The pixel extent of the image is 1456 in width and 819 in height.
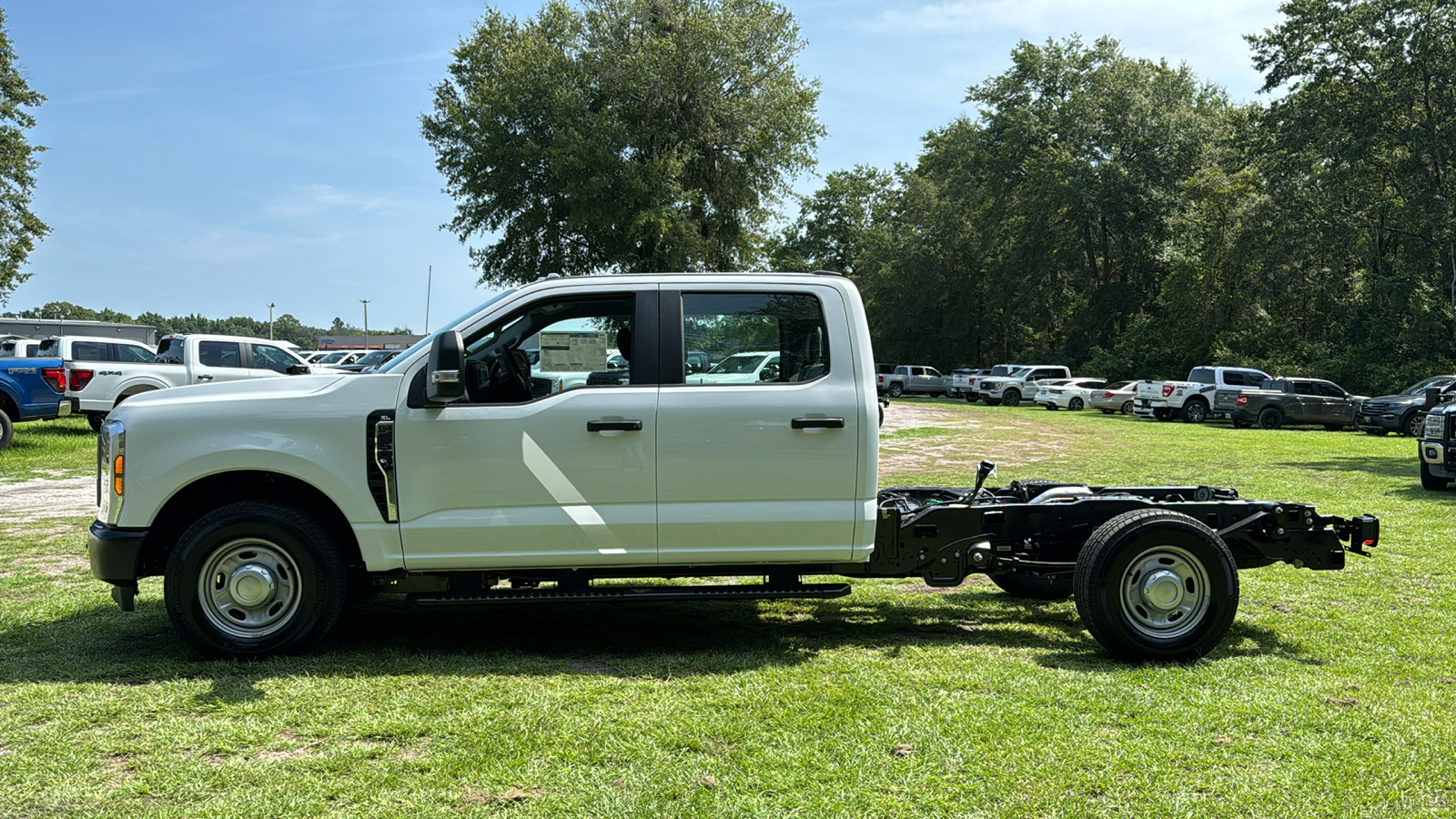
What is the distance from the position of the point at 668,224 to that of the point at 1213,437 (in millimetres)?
19187

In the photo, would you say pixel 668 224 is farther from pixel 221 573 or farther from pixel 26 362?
pixel 221 573

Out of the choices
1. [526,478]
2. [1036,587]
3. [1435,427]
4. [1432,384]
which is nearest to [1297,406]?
[1432,384]

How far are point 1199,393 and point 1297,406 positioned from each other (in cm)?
319

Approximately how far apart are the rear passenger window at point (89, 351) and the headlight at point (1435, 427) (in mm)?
21579

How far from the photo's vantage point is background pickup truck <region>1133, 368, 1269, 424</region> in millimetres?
31766

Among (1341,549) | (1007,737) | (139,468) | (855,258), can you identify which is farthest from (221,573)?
(855,258)

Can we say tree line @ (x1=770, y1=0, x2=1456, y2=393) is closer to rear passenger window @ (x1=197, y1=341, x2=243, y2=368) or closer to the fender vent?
rear passenger window @ (x1=197, y1=341, x2=243, y2=368)

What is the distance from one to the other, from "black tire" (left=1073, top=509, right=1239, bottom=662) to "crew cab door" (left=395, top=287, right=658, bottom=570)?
7.43ft

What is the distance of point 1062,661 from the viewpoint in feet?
18.1

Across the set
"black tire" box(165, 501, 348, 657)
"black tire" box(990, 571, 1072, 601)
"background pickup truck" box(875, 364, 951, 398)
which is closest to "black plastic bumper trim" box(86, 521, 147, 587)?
"black tire" box(165, 501, 348, 657)

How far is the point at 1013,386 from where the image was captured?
A: 146ft

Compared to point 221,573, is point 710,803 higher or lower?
lower

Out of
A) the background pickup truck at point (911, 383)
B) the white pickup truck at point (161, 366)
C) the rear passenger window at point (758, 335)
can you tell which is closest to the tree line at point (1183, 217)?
the background pickup truck at point (911, 383)

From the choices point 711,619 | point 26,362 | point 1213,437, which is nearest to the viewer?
point 711,619
